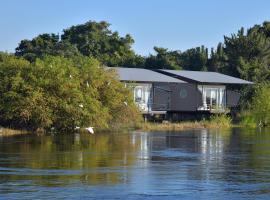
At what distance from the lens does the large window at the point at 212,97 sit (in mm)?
73188

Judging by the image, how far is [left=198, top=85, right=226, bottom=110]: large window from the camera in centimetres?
7319

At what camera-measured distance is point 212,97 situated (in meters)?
74.4

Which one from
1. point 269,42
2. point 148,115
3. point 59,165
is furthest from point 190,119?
point 59,165

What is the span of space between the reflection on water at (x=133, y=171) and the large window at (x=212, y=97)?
34.1m

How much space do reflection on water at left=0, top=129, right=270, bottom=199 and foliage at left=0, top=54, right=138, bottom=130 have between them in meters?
11.2

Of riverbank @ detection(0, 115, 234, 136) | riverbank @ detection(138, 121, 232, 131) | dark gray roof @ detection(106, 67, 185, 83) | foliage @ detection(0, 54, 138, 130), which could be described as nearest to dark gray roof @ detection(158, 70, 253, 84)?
dark gray roof @ detection(106, 67, 185, 83)

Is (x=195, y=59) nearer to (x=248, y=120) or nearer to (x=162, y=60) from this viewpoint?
(x=162, y=60)

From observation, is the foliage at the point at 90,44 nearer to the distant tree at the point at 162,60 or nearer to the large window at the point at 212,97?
the distant tree at the point at 162,60

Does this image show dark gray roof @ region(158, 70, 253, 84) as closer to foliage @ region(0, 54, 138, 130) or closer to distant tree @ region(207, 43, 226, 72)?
distant tree @ region(207, 43, 226, 72)

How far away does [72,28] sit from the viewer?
10769 cm

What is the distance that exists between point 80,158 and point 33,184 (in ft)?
29.8

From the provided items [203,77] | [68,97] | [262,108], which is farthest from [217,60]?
[68,97]

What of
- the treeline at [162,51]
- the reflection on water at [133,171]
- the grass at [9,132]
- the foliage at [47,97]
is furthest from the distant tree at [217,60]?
the reflection on water at [133,171]

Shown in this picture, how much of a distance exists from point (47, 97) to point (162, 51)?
144 feet
